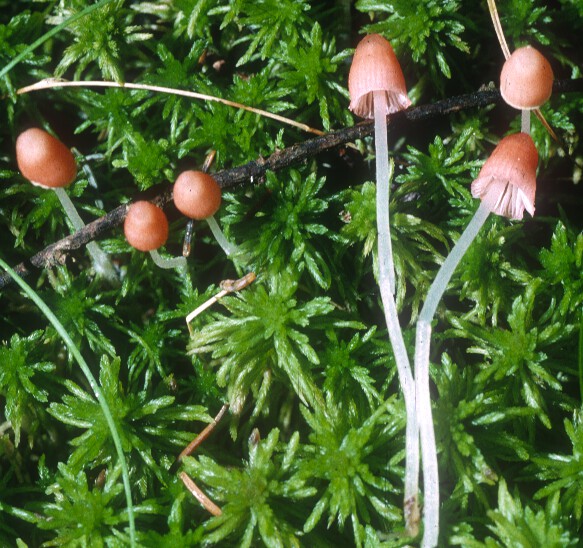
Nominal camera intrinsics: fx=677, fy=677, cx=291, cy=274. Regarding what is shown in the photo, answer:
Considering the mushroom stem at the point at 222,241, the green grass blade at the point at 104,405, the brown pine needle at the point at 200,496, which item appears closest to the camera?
the green grass blade at the point at 104,405

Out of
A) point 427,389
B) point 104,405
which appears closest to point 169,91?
point 104,405

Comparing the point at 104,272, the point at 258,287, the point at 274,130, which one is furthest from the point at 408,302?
the point at 104,272

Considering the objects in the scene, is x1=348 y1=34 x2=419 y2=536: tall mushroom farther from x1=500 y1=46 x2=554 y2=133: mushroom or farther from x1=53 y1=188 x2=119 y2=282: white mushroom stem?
x1=53 y1=188 x2=119 y2=282: white mushroom stem

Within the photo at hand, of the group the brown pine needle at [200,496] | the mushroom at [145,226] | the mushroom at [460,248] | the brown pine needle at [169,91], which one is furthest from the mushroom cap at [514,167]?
the brown pine needle at [200,496]

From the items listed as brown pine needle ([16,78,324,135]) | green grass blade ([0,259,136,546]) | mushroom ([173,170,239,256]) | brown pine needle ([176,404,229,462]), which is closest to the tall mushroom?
brown pine needle ([16,78,324,135])

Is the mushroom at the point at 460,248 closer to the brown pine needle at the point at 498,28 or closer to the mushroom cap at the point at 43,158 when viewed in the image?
the brown pine needle at the point at 498,28

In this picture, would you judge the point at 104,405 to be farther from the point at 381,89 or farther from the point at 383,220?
the point at 381,89

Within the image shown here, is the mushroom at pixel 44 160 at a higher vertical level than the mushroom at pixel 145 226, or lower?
higher
